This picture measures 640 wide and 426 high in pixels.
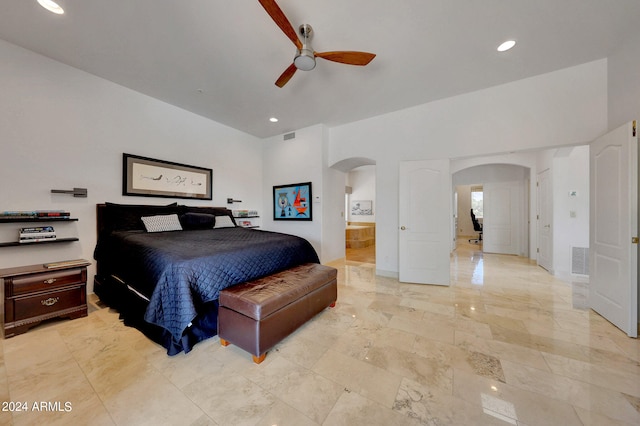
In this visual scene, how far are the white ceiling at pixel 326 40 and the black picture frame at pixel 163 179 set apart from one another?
1.10 metres

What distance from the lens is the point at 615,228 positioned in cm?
229

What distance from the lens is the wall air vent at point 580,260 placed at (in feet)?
12.5

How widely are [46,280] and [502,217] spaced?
868 centimetres

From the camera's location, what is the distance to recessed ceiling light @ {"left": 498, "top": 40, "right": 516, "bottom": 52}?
7.69 ft

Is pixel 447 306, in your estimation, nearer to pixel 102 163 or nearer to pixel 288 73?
pixel 288 73

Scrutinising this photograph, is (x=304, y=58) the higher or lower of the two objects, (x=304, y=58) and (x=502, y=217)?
the higher

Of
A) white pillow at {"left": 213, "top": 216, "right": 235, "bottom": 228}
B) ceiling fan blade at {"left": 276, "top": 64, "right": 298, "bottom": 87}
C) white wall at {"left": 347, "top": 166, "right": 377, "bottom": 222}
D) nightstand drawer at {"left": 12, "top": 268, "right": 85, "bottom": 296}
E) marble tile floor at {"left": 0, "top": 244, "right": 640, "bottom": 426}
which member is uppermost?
ceiling fan blade at {"left": 276, "top": 64, "right": 298, "bottom": 87}

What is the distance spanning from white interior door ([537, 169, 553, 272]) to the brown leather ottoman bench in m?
4.72

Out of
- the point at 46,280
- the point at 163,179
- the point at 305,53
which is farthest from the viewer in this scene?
the point at 163,179

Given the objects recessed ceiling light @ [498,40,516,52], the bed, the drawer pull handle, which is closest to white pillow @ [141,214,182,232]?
the bed

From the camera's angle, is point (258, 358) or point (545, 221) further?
point (545, 221)

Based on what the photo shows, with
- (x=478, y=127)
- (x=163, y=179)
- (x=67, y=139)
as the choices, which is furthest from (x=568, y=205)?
(x=67, y=139)

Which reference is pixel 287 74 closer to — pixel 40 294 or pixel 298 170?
pixel 298 170

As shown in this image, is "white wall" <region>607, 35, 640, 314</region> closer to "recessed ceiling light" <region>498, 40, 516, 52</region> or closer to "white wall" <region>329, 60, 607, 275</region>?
"white wall" <region>329, 60, 607, 275</region>
